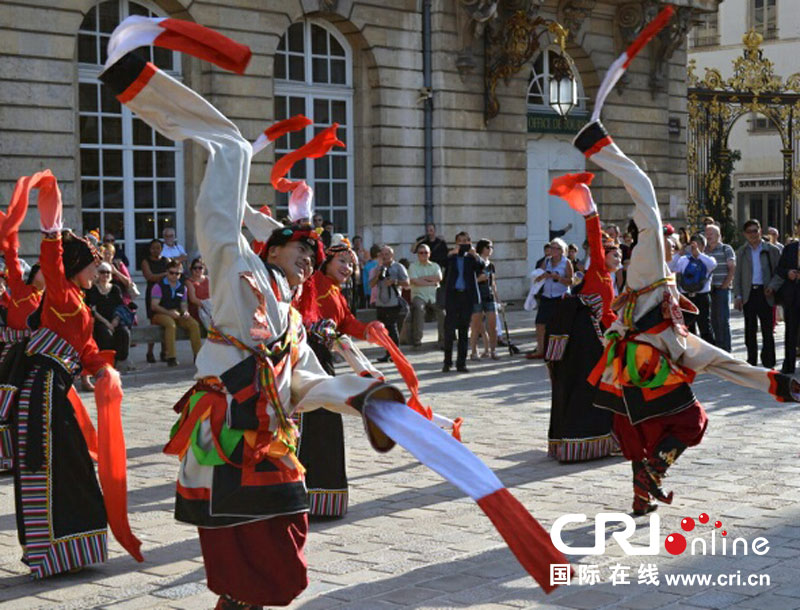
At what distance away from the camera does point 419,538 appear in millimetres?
7516

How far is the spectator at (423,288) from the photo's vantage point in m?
18.9

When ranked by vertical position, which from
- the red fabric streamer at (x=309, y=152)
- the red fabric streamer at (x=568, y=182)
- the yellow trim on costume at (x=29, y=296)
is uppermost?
the red fabric streamer at (x=309, y=152)

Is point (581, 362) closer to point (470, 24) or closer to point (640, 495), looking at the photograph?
point (640, 495)

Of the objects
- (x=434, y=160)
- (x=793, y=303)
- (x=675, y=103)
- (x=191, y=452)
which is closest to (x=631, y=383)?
(x=191, y=452)

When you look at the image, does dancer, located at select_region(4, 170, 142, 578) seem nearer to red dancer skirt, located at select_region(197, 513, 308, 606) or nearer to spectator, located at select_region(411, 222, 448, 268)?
red dancer skirt, located at select_region(197, 513, 308, 606)

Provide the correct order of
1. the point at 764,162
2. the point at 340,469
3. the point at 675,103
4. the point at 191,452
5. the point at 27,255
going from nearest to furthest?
the point at 191,452
the point at 340,469
the point at 27,255
the point at 675,103
the point at 764,162

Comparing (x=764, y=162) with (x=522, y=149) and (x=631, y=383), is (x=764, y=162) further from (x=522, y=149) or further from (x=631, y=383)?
(x=631, y=383)

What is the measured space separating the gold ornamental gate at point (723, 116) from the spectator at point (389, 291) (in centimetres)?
Result: 1193

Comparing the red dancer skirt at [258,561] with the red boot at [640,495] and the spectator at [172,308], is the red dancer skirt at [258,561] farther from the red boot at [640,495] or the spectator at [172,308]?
the spectator at [172,308]

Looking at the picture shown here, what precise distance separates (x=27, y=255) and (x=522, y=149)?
10468mm

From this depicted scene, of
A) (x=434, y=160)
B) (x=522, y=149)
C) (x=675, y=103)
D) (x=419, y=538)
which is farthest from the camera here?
(x=675, y=103)

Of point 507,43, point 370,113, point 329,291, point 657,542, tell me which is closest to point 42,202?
point 329,291

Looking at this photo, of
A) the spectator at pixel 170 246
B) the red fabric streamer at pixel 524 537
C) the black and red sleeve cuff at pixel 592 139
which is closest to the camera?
the red fabric streamer at pixel 524 537

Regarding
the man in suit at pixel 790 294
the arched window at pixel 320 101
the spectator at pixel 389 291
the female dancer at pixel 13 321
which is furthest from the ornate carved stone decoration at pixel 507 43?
the female dancer at pixel 13 321
